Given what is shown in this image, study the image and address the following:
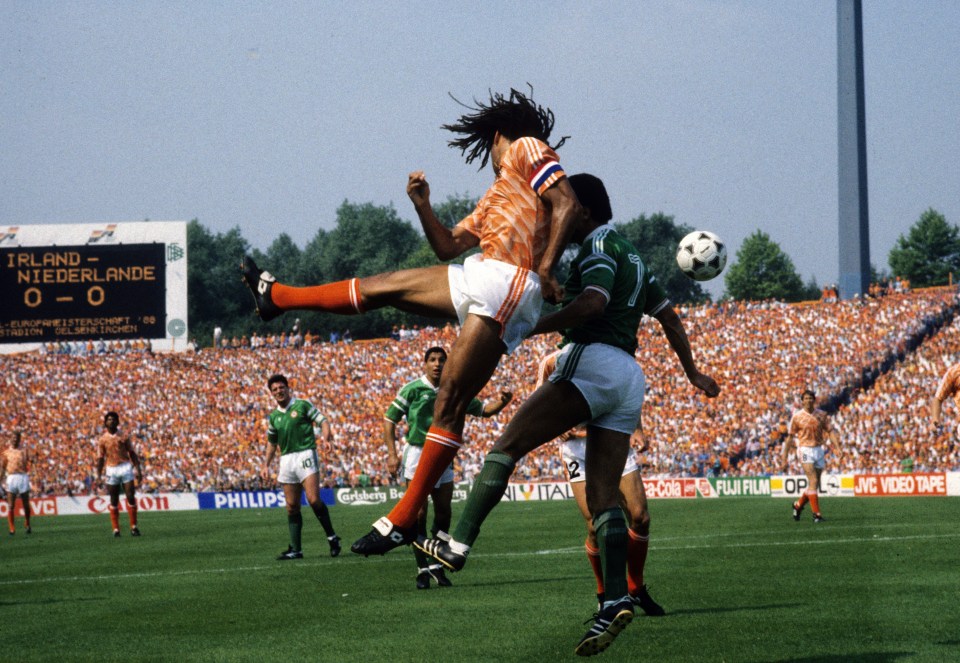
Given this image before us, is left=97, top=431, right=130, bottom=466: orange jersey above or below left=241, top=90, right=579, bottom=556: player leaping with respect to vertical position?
below

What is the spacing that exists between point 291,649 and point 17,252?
41977 mm

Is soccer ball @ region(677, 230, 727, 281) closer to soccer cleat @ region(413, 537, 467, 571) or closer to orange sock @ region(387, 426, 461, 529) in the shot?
orange sock @ region(387, 426, 461, 529)

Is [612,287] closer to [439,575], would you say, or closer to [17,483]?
[439,575]

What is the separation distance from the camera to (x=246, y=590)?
1209cm

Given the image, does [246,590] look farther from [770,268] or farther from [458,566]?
[770,268]

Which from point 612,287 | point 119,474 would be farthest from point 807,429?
point 612,287

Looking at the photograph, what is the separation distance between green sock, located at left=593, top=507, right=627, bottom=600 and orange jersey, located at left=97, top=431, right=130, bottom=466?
755 inches

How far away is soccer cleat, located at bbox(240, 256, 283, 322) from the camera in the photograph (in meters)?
6.72

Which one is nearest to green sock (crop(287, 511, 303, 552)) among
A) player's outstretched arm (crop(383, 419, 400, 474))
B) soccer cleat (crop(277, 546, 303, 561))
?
soccer cleat (crop(277, 546, 303, 561))

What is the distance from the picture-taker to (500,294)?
6.24 meters

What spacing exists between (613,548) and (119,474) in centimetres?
1965

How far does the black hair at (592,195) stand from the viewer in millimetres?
7262

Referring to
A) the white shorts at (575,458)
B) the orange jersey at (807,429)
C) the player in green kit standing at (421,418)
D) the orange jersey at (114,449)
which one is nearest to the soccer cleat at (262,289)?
the white shorts at (575,458)

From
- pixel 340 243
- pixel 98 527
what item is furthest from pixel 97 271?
pixel 340 243
